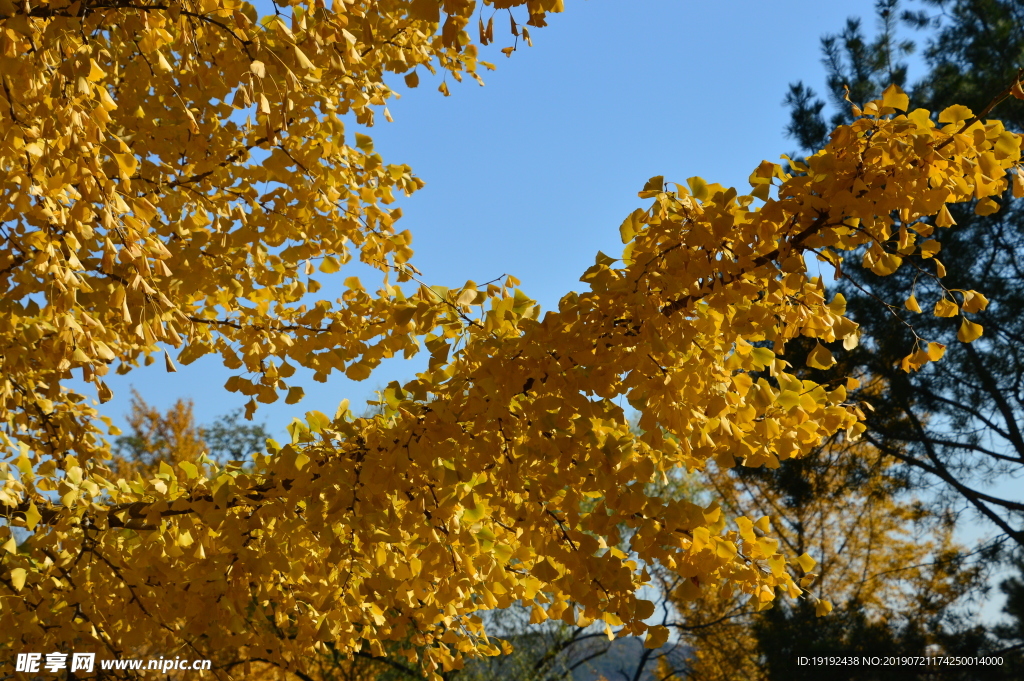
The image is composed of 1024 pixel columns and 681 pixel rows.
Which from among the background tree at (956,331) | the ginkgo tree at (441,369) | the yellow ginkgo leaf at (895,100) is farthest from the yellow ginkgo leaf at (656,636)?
the background tree at (956,331)

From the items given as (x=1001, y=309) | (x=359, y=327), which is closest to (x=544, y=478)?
(x=359, y=327)

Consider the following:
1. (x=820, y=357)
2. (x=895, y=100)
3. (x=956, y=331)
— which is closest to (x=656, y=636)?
(x=820, y=357)

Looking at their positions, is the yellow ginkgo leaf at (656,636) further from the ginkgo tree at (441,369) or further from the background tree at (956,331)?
the background tree at (956,331)

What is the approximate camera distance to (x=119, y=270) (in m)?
2.46

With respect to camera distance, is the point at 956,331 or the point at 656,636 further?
the point at 956,331

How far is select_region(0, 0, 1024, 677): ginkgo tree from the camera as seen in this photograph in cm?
157

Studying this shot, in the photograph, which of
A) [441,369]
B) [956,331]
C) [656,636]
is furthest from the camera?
[956,331]

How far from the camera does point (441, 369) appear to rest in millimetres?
1938

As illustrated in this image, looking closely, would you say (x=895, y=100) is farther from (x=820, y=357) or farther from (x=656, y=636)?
(x=656, y=636)

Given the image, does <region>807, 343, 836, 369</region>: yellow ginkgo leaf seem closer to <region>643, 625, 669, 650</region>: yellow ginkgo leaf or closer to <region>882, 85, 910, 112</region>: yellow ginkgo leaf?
<region>882, 85, 910, 112</region>: yellow ginkgo leaf

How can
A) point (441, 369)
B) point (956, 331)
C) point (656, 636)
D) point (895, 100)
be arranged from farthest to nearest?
point (956, 331), point (441, 369), point (656, 636), point (895, 100)

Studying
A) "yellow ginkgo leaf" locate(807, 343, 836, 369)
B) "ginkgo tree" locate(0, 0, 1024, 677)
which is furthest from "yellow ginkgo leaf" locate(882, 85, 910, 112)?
"yellow ginkgo leaf" locate(807, 343, 836, 369)

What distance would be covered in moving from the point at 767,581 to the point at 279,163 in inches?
70.1

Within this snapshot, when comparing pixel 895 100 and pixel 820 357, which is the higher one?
pixel 895 100
